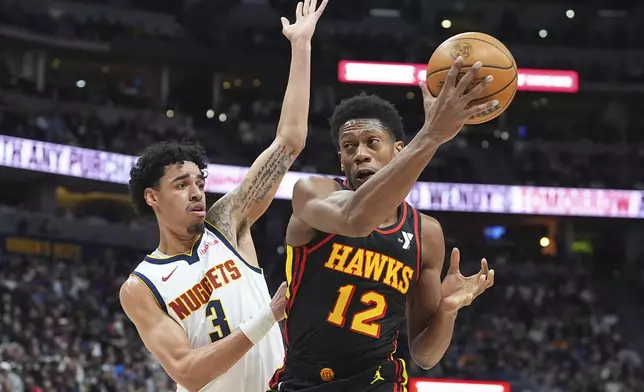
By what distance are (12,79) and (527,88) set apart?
14087 mm

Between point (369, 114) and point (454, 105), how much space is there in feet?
3.45

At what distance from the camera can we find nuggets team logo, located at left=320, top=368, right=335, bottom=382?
14.0ft

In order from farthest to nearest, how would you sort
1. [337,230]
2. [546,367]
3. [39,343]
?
[546,367] < [39,343] < [337,230]

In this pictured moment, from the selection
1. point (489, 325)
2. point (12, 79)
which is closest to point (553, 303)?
point (489, 325)

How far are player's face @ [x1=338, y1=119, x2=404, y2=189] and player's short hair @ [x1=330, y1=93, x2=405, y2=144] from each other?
29mm

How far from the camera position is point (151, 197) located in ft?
17.9

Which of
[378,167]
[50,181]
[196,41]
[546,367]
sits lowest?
[546,367]

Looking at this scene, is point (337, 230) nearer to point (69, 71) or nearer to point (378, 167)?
point (378, 167)

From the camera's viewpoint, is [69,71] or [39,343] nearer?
[39,343]

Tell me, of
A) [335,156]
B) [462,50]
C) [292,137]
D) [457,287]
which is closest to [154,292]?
[292,137]

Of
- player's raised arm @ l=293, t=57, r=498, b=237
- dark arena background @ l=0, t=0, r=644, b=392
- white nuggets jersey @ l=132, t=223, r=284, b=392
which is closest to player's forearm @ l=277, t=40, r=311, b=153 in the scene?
white nuggets jersey @ l=132, t=223, r=284, b=392

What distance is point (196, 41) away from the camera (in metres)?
28.0

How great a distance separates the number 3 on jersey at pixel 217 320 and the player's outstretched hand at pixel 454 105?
209 centimetres

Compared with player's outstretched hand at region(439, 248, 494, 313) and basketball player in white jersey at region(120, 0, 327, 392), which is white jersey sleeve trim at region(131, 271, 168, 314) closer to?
basketball player in white jersey at region(120, 0, 327, 392)
